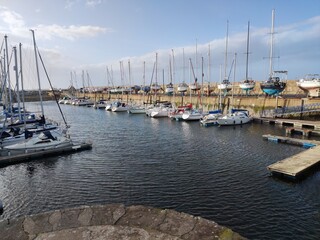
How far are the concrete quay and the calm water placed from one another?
21.4ft

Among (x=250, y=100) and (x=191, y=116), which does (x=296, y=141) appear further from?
(x=250, y=100)

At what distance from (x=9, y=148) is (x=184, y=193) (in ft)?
70.0

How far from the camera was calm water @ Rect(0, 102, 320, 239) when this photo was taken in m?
14.9

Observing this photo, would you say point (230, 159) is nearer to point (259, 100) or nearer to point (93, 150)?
point (93, 150)

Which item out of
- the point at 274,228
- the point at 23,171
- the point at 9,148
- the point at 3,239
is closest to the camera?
the point at 3,239

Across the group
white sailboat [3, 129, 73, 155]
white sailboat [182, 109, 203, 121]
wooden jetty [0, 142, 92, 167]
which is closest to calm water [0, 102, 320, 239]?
wooden jetty [0, 142, 92, 167]

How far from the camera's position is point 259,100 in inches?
2163

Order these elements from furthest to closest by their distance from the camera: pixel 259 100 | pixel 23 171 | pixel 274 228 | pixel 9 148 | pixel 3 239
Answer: pixel 259 100 < pixel 9 148 < pixel 23 171 < pixel 274 228 < pixel 3 239

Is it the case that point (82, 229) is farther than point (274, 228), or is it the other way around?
point (274, 228)

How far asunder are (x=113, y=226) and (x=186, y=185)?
1194 centimetres

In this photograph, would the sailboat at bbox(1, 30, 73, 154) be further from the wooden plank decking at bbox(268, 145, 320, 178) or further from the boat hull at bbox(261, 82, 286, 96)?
the boat hull at bbox(261, 82, 286, 96)

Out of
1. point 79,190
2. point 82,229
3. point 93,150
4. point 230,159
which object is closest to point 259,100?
point 230,159

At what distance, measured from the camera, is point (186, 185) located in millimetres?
19406

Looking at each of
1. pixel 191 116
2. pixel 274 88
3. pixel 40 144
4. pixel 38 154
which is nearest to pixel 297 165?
pixel 38 154
